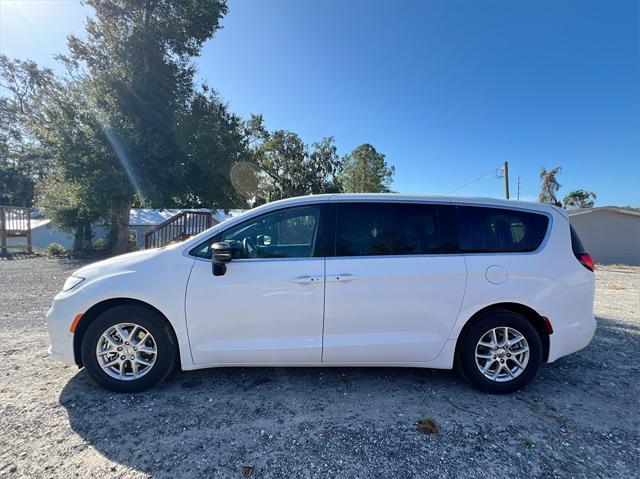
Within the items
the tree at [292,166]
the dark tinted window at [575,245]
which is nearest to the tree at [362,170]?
the tree at [292,166]

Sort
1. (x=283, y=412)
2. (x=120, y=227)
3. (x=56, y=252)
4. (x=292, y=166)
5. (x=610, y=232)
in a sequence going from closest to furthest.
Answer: (x=283, y=412)
(x=120, y=227)
(x=56, y=252)
(x=610, y=232)
(x=292, y=166)

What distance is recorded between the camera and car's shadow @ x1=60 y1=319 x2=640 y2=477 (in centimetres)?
210

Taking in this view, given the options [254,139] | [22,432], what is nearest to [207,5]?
[254,139]

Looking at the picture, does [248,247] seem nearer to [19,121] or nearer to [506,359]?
[506,359]

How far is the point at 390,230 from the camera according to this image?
2873mm

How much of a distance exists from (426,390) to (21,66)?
36.4 m

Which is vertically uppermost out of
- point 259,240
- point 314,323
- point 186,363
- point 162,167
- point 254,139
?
point 254,139

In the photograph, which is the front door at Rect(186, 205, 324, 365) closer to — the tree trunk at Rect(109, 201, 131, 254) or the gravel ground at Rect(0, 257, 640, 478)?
the gravel ground at Rect(0, 257, 640, 478)

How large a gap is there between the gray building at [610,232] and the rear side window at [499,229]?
75.0ft

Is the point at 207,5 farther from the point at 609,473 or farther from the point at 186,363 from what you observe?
the point at 609,473

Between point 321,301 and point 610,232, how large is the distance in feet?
87.0

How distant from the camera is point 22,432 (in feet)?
7.55

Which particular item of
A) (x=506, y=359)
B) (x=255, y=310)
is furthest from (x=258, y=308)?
(x=506, y=359)

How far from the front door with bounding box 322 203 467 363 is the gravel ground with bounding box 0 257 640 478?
1.51ft
